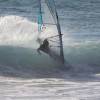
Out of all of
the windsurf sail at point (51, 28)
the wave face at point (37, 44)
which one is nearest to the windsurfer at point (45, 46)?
the windsurf sail at point (51, 28)

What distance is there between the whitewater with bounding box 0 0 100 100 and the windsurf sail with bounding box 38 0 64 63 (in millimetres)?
479

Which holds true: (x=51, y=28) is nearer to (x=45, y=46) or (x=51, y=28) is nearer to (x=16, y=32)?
(x=45, y=46)

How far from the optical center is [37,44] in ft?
59.1

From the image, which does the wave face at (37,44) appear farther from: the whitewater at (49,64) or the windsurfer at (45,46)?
the windsurfer at (45,46)

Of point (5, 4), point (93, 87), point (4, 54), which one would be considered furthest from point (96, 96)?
point (5, 4)

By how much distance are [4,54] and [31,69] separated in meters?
1.95

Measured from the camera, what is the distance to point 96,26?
24594 mm

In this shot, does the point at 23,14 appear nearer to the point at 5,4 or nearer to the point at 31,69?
the point at 5,4

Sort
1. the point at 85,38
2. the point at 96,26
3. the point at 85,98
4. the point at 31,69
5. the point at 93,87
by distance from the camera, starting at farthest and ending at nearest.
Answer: the point at 96,26
the point at 85,38
the point at 31,69
the point at 93,87
the point at 85,98

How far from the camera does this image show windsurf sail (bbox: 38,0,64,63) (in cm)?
1577

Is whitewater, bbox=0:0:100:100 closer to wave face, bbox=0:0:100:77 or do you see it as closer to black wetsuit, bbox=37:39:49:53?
wave face, bbox=0:0:100:77

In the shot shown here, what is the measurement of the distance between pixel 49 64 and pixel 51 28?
1.05 metres

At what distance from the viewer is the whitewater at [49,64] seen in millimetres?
11562

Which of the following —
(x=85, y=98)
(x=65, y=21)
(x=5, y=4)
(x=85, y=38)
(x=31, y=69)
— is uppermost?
(x=5, y=4)
